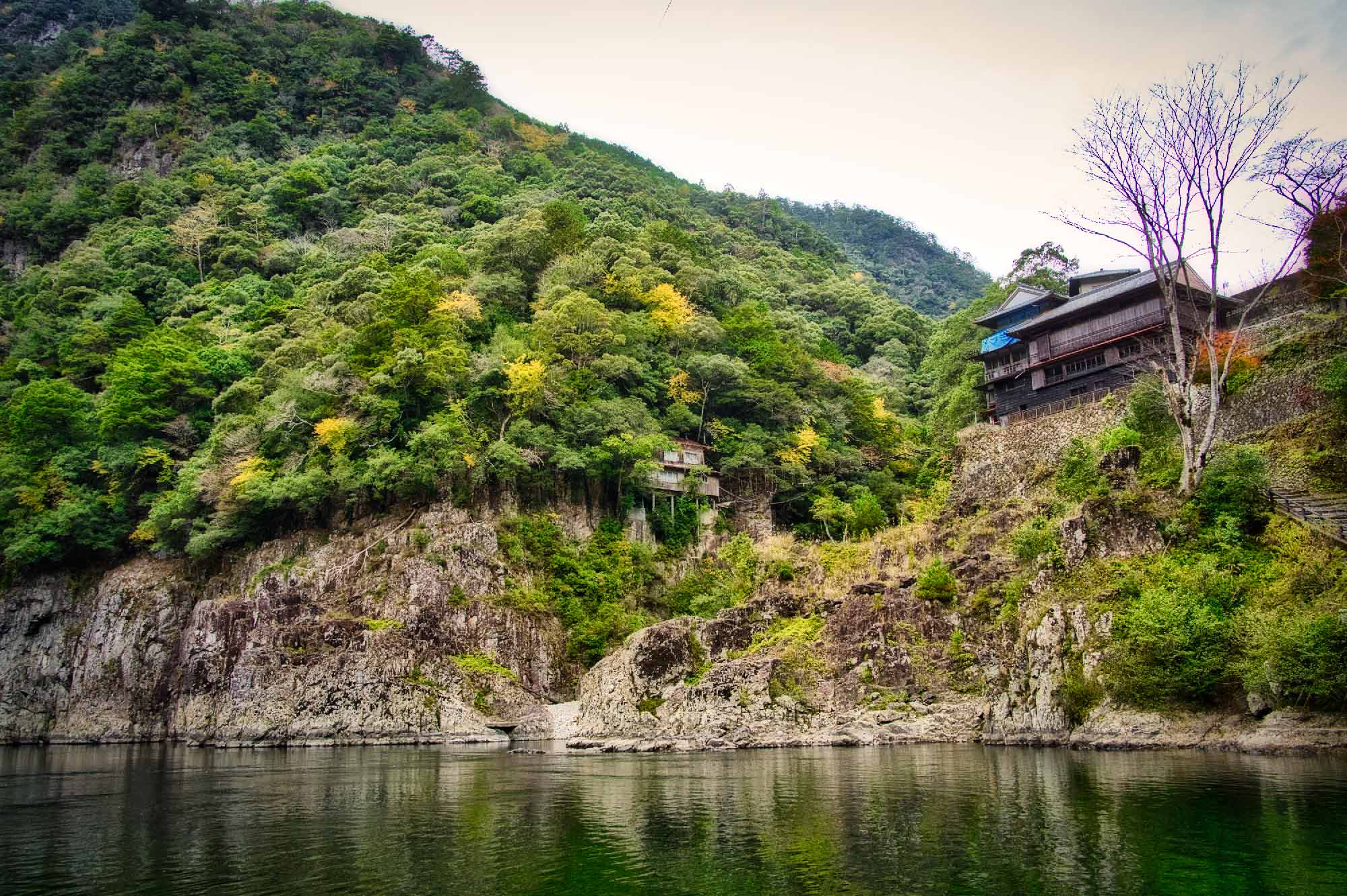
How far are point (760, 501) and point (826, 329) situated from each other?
29683 millimetres

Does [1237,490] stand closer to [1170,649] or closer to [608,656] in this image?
[1170,649]

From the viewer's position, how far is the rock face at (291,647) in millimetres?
41156

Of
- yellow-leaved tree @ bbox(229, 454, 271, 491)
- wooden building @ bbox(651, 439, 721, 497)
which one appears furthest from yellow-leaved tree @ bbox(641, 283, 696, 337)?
yellow-leaved tree @ bbox(229, 454, 271, 491)

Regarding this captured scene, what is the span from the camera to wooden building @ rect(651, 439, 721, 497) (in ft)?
174

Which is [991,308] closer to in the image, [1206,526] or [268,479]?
[1206,526]

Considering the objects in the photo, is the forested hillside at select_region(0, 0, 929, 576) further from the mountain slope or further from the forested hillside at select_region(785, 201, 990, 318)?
the forested hillside at select_region(785, 201, 990, 318)

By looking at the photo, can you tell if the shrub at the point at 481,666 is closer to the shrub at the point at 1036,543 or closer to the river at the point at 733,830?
the river at the point at 733,830

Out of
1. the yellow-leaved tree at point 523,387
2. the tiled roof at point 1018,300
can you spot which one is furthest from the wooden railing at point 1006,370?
the yellow-leaved tree at point 523,387

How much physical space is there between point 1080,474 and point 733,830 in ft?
80.7

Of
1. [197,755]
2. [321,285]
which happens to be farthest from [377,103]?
[197,755]

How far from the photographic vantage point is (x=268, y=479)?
167ft

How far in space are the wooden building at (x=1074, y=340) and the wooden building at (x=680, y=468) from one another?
55.0ft

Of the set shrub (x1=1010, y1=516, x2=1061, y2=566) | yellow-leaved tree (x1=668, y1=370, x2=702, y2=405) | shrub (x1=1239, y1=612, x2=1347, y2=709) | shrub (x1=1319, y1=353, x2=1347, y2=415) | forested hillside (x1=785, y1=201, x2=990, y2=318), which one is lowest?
shrub (x1=1239, y1=612, x2=1347, y2=709)

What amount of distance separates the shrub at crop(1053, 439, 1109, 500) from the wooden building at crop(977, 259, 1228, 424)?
595cm
